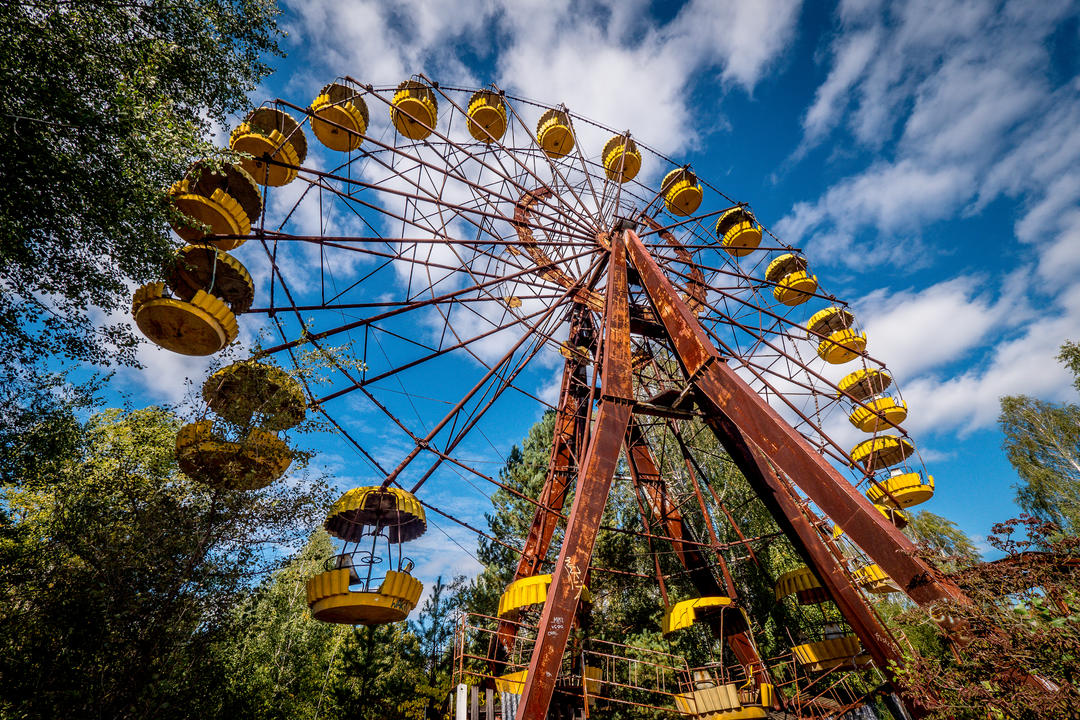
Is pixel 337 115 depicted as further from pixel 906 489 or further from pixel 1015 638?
pixel 906 489

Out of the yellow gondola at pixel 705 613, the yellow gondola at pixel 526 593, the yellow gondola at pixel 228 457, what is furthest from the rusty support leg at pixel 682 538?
the yellow gondola at pixel 228 457

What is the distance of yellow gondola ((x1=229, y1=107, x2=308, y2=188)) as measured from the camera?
362 inches

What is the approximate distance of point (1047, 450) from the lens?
800 inches

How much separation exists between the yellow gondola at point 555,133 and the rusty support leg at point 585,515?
8.17 metres

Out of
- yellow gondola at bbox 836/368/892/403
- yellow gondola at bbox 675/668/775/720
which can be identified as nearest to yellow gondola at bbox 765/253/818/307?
yellow gondola at bbox 836/368/892/403

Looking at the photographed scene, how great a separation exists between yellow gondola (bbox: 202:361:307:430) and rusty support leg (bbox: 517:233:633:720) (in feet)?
15.9

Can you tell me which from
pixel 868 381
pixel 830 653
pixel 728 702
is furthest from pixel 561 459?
pixel 868 381

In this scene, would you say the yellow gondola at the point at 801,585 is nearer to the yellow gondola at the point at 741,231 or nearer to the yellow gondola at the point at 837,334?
the yellow gondola at the point at 837,334

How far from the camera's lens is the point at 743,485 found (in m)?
18.3

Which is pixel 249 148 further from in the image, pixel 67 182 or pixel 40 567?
pixel 40 567

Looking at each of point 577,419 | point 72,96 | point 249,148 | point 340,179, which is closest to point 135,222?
point 72,96

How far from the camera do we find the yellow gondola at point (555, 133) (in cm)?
1458

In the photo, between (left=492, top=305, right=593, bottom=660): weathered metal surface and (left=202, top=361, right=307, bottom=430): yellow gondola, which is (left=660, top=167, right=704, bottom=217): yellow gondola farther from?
(left=202, top=361, right=307, bottom=430): yellow gondola

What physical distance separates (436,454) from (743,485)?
44.7ft
